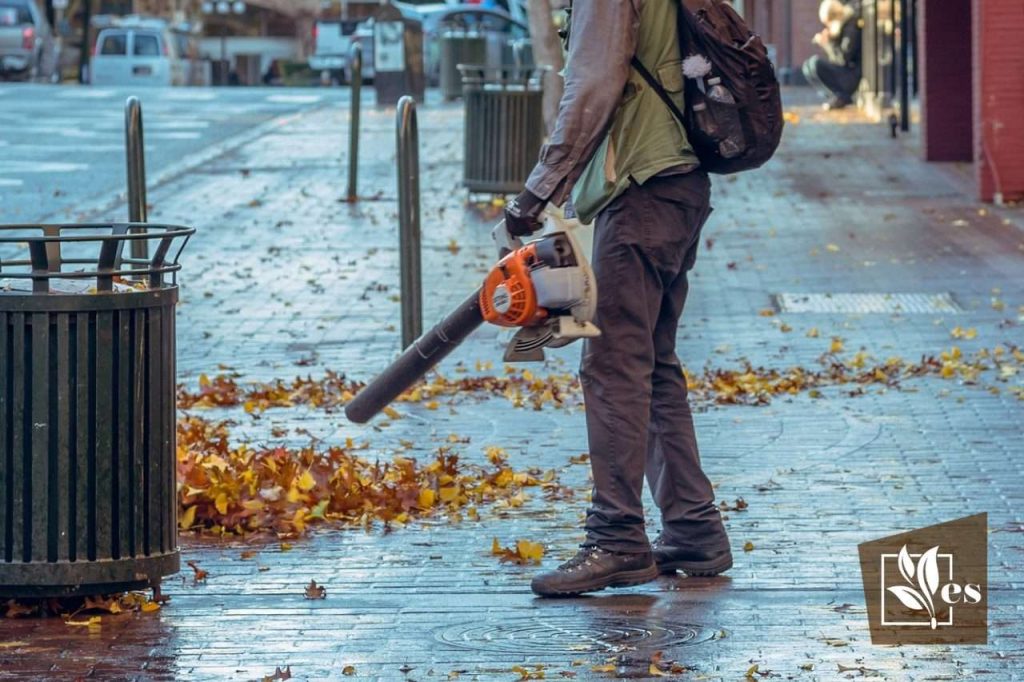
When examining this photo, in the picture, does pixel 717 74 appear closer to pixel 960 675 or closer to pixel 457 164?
pixel 960 675

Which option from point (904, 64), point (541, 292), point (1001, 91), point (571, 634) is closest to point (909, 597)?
point (571, 634)

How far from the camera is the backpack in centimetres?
529

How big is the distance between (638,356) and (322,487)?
1.59 m

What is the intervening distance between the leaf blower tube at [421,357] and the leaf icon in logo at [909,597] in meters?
1.37

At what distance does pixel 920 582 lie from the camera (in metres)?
5.37

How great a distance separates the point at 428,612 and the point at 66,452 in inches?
41.7

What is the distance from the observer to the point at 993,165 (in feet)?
53.0

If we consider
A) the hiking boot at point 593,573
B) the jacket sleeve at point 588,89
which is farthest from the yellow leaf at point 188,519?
Answer: the jacket sleeve at point 588,89

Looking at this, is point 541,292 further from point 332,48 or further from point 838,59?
point 332,48

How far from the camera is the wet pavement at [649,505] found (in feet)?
16.0

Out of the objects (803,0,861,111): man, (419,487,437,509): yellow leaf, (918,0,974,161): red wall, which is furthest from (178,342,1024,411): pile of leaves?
(803,0,861,111): man

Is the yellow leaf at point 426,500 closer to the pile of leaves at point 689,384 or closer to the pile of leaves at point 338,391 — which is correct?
the pile of leaves at point 689,384

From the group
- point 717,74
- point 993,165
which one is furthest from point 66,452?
point 993,165

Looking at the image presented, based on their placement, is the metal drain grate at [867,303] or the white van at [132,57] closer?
the metal drain grate at [867,303]
